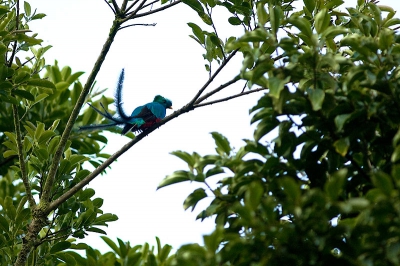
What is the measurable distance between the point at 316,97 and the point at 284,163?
36 cm

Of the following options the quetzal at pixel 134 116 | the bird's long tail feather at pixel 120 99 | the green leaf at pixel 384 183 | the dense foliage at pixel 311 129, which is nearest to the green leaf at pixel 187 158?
the dense foliage at pixel 311 129

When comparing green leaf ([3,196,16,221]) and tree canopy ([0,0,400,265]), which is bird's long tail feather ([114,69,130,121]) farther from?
Answer: green leaf ([3,196,16,221])

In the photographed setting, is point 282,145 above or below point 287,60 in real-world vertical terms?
below

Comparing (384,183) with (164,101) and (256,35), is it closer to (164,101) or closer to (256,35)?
(256,35)

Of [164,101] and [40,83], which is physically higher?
[164,101]

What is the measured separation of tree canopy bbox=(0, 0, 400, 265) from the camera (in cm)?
229

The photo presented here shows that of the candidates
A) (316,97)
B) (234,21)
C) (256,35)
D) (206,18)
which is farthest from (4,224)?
(316,97)

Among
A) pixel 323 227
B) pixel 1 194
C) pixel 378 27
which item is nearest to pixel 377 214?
pixel 323 227

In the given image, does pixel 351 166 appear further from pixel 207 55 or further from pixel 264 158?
pixel 207 55

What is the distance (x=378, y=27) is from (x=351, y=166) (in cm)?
91

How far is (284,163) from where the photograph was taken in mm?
2908

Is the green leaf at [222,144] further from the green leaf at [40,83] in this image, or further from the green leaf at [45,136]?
the green leaf at [40,83]

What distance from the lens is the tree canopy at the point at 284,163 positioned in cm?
229

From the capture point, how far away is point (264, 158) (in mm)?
2914
